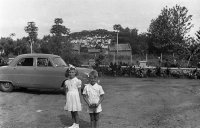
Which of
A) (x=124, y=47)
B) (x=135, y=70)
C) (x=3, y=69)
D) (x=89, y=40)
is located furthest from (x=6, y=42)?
(x=3, y=69)

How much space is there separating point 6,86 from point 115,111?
5507 mm

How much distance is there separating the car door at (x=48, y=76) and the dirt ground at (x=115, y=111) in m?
0.40

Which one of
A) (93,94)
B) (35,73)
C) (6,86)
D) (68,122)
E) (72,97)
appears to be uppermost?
(35,73)

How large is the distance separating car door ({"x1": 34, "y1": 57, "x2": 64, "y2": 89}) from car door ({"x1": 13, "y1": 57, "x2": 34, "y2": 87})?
262 mm

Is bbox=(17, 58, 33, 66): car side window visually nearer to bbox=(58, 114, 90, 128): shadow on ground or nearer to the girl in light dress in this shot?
bbox=(58, 114, 90, 128): shadow on ground

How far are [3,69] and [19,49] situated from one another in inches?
2320

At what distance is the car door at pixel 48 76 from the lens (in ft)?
36.2

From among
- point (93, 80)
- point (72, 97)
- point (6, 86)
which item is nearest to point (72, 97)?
point (72, 97)

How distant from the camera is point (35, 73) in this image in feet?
36.5

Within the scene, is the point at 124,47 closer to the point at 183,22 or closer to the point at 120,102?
the point at 183,22

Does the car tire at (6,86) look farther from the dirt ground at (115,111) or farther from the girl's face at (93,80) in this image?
the girl's face at (93,80)

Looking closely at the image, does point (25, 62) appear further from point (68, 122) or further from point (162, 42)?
point (162, 42)

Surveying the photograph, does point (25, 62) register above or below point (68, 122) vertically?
above

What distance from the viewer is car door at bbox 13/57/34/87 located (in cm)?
1121
